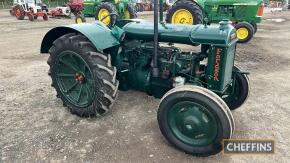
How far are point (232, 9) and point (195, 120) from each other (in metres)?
9.21

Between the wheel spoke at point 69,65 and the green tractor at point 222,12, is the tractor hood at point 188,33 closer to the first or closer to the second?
the wheel spoke at point 69,65

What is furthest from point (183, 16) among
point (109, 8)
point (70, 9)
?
point (70, 9)

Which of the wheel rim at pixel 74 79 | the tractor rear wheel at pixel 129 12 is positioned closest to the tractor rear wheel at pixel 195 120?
the wheel rim at pixel 74 79

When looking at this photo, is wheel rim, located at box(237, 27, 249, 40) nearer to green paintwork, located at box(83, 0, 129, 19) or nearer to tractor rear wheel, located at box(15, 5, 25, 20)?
green paintwork, located at box(83, 0, 129, 19)

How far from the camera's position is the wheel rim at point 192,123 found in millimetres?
3055

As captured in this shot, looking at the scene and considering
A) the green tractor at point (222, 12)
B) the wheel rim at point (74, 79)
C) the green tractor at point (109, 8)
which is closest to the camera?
the wheel rim at point (74, 79)

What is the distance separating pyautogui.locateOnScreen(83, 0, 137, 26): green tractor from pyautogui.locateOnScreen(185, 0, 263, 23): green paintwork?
471 cm

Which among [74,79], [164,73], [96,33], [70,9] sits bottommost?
[74,79]

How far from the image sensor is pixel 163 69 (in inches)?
153

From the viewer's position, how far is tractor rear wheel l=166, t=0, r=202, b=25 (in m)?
10.2

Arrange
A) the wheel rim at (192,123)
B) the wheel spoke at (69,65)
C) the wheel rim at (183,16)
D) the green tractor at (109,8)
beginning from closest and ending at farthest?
the wheel rim at (192,123)
the wheel spoke at (69,65)
the wheel rim at (183,16)
the green tractor at (109,8)

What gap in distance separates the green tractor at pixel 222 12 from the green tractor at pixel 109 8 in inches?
147

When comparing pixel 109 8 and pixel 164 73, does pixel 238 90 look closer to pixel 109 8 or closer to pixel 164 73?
pixel 164 73

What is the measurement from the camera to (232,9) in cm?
1099
